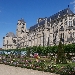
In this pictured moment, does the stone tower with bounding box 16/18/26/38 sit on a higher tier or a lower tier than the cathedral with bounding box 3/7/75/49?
higher

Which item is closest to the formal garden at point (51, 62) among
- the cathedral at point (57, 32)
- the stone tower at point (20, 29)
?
the cathedral at point (57, 32)

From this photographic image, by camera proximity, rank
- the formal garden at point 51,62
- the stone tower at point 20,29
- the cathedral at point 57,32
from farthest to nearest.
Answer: the stone tower at point 20,29 → the cathedral at point 57,32 → the formal garden at point 51,62

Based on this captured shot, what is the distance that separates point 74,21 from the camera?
77812 millimetres

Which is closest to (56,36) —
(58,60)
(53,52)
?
(53,52)

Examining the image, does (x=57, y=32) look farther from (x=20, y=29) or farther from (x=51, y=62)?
(x=20, y=29)

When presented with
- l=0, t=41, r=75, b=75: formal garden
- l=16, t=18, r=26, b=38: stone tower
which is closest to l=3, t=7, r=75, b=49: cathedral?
l=16, t=18, r=26, b=38: stone tower

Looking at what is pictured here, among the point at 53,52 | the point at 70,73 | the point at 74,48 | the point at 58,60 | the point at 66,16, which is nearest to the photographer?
the point at 70,73

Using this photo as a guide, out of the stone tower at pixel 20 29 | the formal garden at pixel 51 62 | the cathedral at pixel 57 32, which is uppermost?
the stone tower at pixel 20 29

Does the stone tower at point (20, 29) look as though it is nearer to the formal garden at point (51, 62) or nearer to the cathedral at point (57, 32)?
the cathedral at point (57, 32)

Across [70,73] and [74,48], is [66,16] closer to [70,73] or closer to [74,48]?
[74,48]

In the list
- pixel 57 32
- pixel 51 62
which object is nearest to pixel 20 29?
pixel 57 32

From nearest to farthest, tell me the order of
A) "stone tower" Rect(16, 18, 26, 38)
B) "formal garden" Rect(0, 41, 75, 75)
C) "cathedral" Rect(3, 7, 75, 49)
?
"formal garden" Rect(0, 41, 75, 75), "cathedral" Rect(3, 7, 75, 49), "stone tower" Rect(16, 18, 26, 38)

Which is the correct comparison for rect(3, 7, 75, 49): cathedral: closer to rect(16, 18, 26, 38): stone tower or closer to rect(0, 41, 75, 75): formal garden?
rect(16, 18, 26, 38): stone tower

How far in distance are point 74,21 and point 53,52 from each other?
84.5 ft
